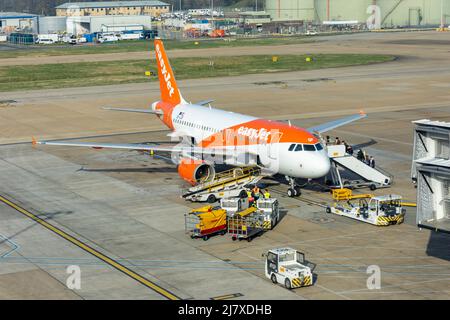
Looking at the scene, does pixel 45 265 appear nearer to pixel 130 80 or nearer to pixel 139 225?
pixel 139 225

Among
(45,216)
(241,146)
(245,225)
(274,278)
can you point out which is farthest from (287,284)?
(241,146)

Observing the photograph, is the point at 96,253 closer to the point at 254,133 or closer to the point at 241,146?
the point at 241,146

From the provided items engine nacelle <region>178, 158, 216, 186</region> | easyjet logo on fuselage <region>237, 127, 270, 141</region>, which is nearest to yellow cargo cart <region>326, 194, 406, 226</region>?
easyjet logo on fuselage <region>237, 127, 270, 141</region>

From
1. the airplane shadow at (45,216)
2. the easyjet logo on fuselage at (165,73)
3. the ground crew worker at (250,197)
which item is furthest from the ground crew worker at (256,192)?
the easyjet logo on fuselage at (165,73)

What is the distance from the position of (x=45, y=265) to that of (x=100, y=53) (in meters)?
150

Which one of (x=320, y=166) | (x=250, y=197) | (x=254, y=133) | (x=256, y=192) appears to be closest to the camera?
(x=250, y=197)

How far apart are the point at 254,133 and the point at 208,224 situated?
13112 mm

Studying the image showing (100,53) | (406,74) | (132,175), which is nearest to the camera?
(132,175)

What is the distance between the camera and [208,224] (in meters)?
46.7

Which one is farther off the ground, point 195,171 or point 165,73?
point 165,73

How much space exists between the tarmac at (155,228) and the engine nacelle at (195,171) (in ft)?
4.26

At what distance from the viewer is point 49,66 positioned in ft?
510

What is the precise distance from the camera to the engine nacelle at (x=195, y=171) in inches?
2311

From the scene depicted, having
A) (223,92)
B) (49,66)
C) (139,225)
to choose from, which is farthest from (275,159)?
(49,66)
